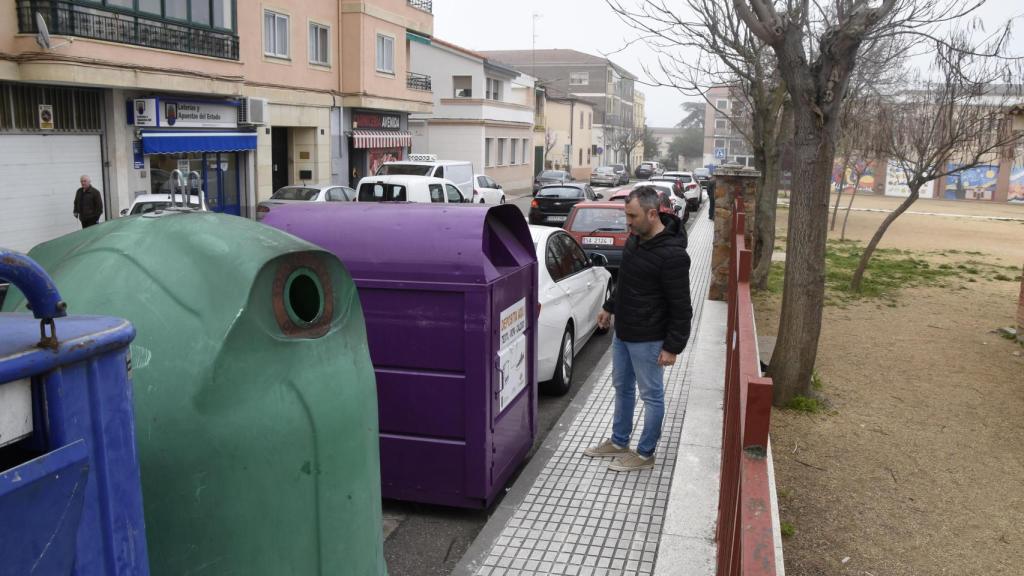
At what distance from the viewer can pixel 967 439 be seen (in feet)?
22.9

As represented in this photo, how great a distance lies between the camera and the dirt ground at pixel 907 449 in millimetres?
5059

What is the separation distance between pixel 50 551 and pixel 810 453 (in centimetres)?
591

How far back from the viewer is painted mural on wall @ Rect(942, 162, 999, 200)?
188ft

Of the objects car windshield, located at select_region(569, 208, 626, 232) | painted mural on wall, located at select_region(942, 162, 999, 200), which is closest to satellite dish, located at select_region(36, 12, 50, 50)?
car windshield, located at select_region(569, 208, 626, 232)

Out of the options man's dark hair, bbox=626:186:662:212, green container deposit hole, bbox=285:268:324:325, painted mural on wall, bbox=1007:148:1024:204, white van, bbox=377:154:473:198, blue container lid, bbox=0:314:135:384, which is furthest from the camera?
painted mural on wall, bbox=1007:148:1024:204

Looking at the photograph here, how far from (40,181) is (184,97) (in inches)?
179

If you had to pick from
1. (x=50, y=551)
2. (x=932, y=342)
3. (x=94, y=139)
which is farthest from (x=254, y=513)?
(x=94, y=139)

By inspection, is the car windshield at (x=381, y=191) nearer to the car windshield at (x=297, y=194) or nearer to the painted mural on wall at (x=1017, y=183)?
the car windshield at (x=297, y=194)

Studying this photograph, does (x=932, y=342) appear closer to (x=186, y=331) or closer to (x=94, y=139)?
(x=186, y=331)

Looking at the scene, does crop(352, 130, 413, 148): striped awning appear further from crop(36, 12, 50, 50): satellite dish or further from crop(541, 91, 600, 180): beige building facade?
crop(541, 91, 600, 180): beige building facade

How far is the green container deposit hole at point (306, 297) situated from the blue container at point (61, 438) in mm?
1000

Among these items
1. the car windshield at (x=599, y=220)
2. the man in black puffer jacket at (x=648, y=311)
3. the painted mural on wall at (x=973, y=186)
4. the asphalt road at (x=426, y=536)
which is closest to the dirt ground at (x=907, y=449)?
the man in black puffer jacket at (x=648, y=311)

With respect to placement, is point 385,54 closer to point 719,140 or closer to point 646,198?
point 646,198

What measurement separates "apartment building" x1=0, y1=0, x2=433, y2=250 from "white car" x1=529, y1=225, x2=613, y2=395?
12.1 m
